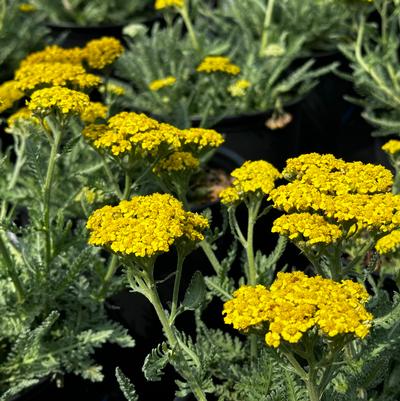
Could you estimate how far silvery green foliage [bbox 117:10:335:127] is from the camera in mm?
3125

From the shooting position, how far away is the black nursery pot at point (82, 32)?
404 centimetres

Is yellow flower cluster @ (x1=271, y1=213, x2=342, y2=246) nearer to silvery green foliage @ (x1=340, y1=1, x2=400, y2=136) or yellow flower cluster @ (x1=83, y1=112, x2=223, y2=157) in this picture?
yellow flower cluster @ (x1=83, y1=112, x2=223, y2=157)

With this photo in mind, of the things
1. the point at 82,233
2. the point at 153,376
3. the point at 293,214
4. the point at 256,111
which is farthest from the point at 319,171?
the point at 256,111

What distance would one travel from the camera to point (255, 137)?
121 inches

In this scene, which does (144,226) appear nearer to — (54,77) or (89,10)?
(54,77)

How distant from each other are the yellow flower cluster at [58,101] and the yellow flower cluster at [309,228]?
0.59 meters

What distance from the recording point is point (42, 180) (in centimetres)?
174

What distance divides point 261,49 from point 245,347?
1.94m

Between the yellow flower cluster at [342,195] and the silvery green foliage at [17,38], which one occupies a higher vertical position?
the yellow flower cluster at [342,195]

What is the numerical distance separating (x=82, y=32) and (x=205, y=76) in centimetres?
134

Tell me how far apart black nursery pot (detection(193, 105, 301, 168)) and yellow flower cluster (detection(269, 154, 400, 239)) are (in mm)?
1589

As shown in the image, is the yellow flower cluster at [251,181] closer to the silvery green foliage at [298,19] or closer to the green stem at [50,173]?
the green stem at [50,173]

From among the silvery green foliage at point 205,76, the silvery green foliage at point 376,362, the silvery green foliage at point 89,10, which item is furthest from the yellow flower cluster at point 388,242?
the silvery green foliage at point 89,10

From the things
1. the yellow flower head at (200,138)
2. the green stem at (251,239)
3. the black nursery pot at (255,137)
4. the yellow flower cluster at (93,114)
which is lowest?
the black nursery pot at (255,137)
